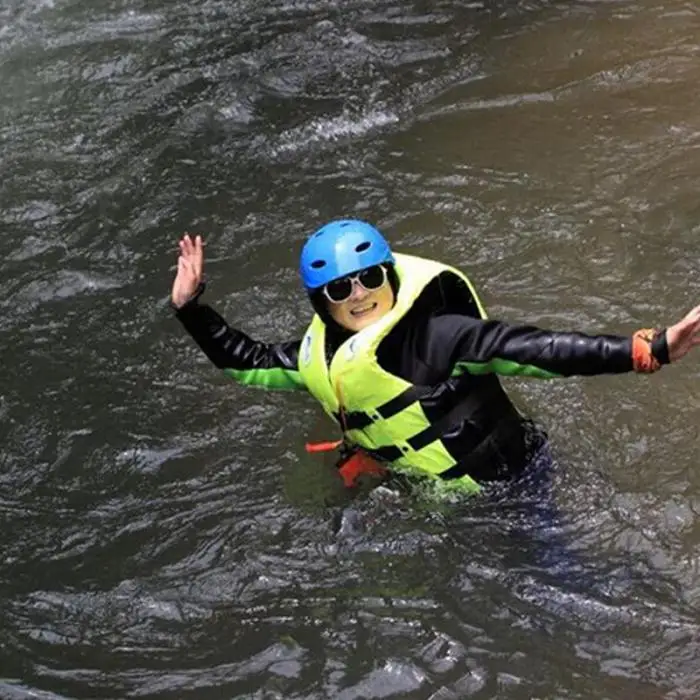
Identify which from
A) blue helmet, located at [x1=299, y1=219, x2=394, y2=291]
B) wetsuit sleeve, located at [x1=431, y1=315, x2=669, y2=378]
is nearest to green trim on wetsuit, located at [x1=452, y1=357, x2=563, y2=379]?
wetsuit sleeve, located at [x1=431, y1=315, x2=669, y2=378]

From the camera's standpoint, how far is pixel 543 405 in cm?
561

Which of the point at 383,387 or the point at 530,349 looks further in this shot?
the point at 383,387

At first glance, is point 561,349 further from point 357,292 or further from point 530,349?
point 357,292

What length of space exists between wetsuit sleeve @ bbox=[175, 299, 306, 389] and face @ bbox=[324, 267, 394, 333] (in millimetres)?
410

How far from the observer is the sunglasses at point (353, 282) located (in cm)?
437

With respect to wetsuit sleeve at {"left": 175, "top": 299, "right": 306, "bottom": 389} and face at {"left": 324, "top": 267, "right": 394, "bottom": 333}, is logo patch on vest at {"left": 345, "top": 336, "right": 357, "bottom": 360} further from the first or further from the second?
wetsuit sleeve at {"left": 175, "top": 299, "right": 306, "bottom": 389}

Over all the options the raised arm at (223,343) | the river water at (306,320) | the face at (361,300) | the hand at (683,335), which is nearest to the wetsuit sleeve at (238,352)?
the raised arm at (223,343)

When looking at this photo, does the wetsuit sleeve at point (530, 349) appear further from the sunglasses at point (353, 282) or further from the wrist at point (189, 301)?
the wrist at point (189, 301)

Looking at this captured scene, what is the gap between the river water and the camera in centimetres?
441

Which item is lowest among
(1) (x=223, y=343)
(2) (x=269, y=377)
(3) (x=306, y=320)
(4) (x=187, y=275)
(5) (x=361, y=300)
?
(3) (x=306, y=320)

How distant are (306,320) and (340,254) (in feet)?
7.10

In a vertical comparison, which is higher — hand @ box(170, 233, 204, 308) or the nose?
hand @ box(170, 233, 204, 308)

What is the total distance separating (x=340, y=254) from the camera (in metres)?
4.38

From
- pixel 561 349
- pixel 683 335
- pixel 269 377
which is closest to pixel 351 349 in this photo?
pixel 269 377
